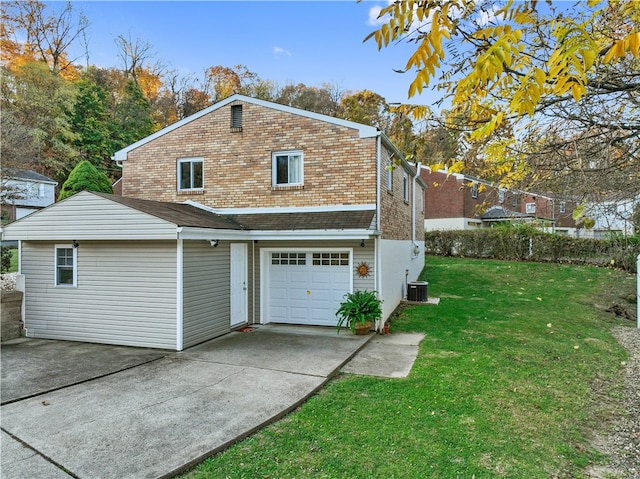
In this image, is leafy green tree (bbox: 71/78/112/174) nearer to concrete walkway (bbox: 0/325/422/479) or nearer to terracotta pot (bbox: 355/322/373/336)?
concrete walkway (bbox: 0/325/422/479)

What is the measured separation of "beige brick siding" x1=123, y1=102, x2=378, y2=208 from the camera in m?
10.3

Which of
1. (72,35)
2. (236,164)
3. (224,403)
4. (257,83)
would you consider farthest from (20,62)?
(224,403)

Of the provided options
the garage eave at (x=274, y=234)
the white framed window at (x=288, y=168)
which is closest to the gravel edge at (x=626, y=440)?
the garage eave at (x=274, y=234)

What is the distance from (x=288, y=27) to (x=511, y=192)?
7091 mm

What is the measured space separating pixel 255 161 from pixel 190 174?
7.56 ft

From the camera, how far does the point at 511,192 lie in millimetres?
5703

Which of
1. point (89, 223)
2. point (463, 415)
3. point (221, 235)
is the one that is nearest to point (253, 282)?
point (221, 235)

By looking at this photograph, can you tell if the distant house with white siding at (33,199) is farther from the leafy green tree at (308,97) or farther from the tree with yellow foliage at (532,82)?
the tree with yellow foliage at (532,82)

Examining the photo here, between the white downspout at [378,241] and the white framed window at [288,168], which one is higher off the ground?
the white framed window at [288,168]

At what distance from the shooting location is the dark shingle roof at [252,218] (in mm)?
8648

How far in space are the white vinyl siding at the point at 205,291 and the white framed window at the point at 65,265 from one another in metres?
3.17

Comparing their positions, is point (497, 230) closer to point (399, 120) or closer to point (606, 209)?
point (606, 209)

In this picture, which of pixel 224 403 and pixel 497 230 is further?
pixel 497 230

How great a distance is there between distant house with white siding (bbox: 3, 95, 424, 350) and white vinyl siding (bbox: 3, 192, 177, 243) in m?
0.03
